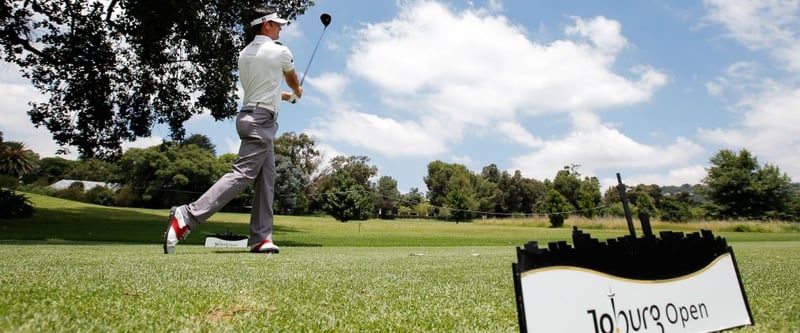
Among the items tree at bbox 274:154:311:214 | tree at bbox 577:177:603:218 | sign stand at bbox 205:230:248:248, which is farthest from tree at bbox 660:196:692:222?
tree at bbox 274:154:311:214

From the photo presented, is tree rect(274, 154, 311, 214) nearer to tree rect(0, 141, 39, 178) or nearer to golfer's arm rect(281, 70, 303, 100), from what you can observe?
tree rect(0, 141, 39, 178)

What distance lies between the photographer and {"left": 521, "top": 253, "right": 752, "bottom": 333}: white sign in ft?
3.89

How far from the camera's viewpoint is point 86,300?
6.02 feet

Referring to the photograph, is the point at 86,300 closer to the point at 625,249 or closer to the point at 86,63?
the point at 625,249

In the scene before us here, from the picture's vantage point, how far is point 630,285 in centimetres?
143

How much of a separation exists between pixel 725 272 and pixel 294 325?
182 centimetres

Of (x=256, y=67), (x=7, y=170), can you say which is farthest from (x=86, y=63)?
(x=7, y=170)

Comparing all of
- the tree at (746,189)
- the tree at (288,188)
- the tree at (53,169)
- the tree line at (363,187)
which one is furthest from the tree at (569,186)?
the tree at (53,169)

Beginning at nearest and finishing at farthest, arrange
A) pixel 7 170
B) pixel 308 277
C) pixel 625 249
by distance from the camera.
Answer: pixel 625 249, pixel 308 277, pixel 7 170

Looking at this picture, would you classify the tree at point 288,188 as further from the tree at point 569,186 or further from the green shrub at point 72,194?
the tree at point 569,186

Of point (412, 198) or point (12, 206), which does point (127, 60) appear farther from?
point (412, 198)

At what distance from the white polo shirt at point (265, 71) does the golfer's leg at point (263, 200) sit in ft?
1.16

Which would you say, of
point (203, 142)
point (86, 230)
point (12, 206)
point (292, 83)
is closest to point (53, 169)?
point (203, 142)

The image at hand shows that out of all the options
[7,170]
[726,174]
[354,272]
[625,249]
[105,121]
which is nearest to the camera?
[625,249]
